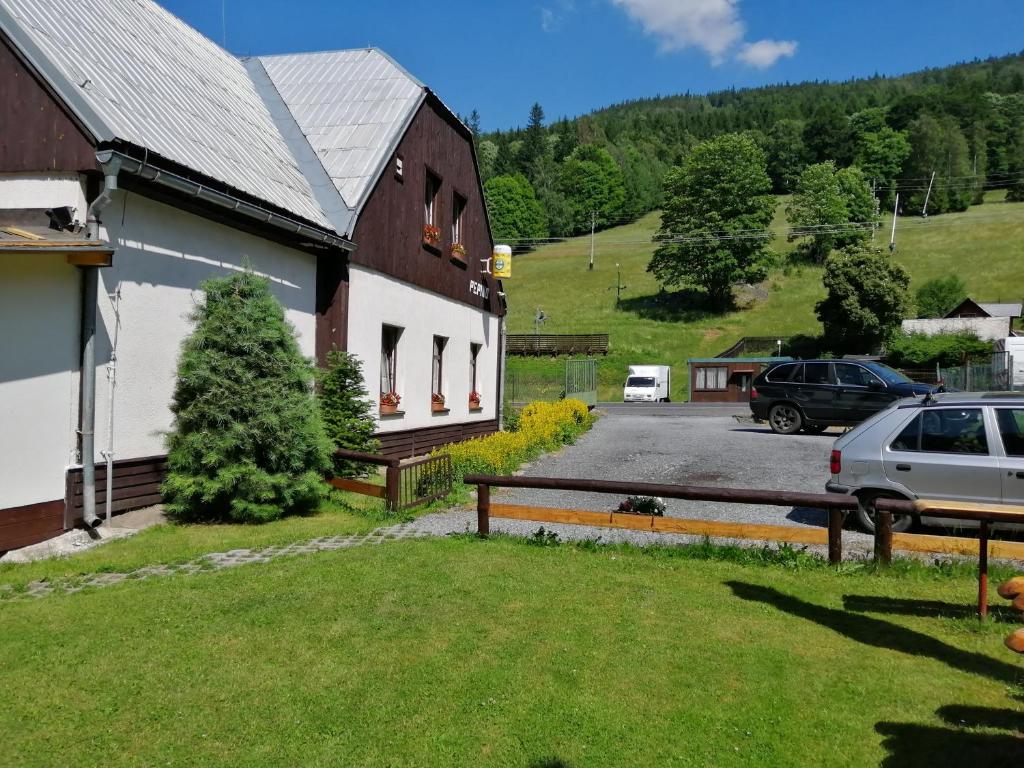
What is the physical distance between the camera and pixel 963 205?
9606 cm

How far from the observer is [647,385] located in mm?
42500

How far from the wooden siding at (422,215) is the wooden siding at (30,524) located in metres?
6.46

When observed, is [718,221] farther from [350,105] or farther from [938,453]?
[938,453]

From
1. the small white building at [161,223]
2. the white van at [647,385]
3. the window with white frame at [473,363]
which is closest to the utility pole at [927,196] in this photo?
the white van at [647,385]

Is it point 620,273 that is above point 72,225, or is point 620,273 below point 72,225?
above

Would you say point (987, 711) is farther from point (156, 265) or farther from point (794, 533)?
point (156, 265)

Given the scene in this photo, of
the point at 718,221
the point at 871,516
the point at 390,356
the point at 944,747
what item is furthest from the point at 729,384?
the point at 944,747

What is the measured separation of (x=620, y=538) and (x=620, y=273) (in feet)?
232

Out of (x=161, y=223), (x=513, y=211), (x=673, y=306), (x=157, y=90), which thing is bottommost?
(x=161, y=223)

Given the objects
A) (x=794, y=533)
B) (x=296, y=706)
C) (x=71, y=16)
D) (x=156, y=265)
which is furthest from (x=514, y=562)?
(x=71, y=16)

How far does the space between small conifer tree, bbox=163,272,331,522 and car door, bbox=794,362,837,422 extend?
13.5 meters

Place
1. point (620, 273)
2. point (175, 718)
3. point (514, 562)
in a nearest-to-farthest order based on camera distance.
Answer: point (175, 718), point (514, 562), point (620, 273)

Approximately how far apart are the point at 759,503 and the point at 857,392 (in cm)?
1266

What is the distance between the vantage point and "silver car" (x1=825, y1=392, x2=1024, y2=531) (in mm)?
7668
